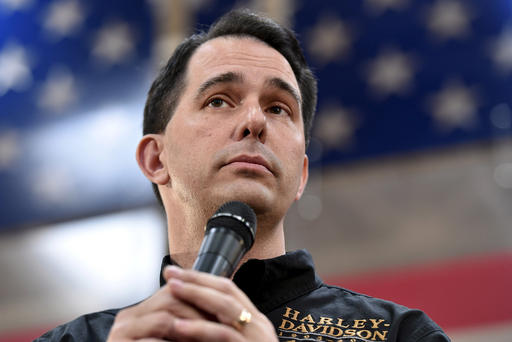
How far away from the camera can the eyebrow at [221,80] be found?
173cm

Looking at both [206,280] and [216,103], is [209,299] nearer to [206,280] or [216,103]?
[206,280]

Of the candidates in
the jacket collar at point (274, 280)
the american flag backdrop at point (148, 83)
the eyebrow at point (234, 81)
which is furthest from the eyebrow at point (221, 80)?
the american flag backdrop at point (148, 83)

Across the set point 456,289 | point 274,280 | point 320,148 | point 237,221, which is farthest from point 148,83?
point 237,221

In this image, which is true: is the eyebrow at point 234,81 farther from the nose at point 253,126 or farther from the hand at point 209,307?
the hand at point 209,307

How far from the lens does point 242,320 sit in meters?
0.93

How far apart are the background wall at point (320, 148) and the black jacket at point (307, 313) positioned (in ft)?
7.16

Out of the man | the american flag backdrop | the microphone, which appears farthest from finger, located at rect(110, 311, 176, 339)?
the american flag backdrop

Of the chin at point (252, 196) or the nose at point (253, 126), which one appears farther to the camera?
the nose at point (253, 126)

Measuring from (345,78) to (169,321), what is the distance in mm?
3796

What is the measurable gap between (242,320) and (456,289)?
2935 millimetres

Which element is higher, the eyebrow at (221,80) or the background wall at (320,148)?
the background wall at (320,148)

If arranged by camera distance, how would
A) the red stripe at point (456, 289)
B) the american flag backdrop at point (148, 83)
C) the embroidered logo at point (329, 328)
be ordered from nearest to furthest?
the embroidered logo at point (329, 328), the red stripe at point (456, 289), the american flag backdrop at point (148, 83)

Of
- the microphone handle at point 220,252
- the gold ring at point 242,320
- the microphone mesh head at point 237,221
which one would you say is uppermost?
the microphone mesh head at point 237,221

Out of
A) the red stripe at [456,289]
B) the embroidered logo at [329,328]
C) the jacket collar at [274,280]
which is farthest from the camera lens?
the red stripe at [456,289]
